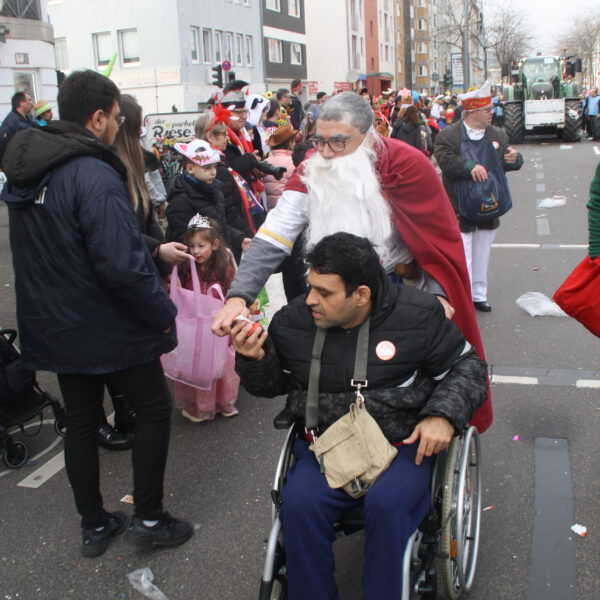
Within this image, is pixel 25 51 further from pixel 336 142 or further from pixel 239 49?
pixel 239 49

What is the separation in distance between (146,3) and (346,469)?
35.3 m

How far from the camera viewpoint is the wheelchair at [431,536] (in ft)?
7.48

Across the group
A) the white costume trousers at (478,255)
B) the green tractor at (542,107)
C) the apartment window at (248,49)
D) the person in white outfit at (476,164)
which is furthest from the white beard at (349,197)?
the apartment window at (248,49)

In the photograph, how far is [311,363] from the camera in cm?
253

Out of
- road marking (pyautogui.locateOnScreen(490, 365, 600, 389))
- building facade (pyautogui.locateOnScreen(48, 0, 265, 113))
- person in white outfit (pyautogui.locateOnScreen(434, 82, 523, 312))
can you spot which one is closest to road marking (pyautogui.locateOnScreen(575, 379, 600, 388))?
road marking (pyautogui.locateOnScreen(490, 365, 600, 389))

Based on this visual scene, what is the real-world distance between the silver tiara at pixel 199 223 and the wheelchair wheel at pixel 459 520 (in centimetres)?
228

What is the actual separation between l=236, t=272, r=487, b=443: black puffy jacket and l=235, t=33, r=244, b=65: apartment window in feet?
127

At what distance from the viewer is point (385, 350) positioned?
8.23 ft

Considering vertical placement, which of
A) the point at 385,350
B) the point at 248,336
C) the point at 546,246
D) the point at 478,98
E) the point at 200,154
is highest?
the point at 478,98

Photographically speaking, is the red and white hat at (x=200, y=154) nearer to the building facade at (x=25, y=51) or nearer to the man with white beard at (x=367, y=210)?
the man with white beard at (x=367, y=210)

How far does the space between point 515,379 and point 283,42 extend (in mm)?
42653

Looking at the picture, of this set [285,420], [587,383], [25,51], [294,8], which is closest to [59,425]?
[285,420]

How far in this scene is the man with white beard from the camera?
Answer: 2842 millimetres

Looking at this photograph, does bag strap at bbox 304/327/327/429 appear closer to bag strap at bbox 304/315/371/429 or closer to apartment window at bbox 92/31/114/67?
bag strap at bbox 304/315/371/429
